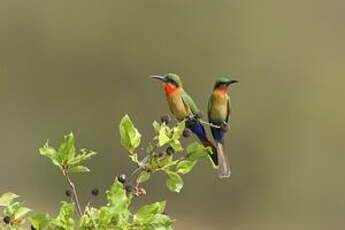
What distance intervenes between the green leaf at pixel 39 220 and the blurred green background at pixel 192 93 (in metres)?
9.71

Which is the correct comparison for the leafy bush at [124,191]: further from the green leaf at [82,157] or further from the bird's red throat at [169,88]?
the bird's red throat at [169,88]

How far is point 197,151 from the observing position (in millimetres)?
1350

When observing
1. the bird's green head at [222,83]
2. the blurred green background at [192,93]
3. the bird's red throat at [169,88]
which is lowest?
the blurred green background at [192,93]

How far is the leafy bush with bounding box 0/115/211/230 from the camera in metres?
1.29

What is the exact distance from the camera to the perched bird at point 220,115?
1449mm

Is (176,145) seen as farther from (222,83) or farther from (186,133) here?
(222,83)

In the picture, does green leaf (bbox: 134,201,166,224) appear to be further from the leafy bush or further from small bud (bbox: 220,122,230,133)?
small bud (bbox: 220,122,230,133)

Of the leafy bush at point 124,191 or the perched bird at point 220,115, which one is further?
the perched bird at point 220,115

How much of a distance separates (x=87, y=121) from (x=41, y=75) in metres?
1.01

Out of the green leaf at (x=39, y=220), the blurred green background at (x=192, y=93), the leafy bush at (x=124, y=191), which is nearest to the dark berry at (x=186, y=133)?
the leafy bush at (x=124, y=191)

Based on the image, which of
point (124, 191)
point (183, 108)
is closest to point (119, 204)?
point (124, 191)

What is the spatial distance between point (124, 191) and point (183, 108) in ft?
0.74

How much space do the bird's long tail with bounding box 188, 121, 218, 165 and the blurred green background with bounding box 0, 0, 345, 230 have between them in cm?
959

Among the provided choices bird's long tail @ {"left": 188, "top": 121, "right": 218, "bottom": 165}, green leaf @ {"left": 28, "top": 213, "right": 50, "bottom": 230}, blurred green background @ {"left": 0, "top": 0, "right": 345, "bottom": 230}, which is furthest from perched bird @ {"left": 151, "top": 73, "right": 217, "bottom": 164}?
blurred green background @ {"left": 0, "top": 0, "right": 345, "bottom": 230}
